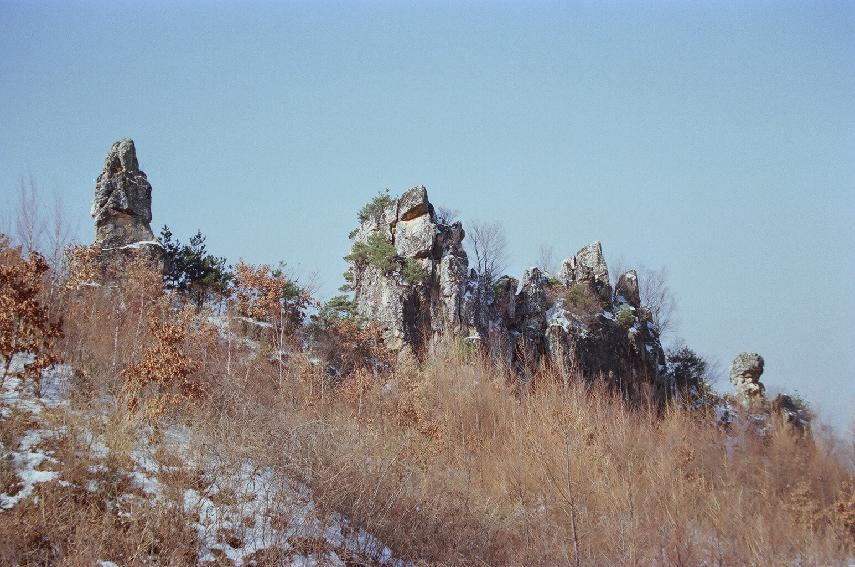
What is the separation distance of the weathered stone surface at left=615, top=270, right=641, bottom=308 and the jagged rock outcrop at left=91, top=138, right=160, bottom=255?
A: 1777 cm

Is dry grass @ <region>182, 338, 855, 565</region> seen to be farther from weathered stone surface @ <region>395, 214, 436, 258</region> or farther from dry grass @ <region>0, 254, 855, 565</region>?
weathered stone surface @ <region>395, 214, 436, 258</region>

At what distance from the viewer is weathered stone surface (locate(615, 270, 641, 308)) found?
26406mm

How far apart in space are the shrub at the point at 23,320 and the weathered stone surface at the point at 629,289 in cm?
2186

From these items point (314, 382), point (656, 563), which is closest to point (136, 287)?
point (314, 382)

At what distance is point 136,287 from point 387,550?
26.9 ft

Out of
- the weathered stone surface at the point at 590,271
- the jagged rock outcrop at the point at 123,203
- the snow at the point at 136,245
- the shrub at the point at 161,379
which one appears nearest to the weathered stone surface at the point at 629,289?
the weathered stone surface at the point at 590,271

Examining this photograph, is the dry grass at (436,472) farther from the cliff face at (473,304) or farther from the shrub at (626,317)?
the shrub at (626,317)

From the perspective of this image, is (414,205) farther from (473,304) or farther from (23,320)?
(23,320)

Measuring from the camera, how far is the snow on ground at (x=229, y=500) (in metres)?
6.41

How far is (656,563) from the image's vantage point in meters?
7.44

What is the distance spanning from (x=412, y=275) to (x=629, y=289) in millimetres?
12068

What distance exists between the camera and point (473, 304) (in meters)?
18.8

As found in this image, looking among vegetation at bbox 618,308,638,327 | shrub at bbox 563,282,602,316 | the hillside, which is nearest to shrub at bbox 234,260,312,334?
the hillside

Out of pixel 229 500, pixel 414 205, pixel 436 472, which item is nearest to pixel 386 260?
pixel 414 205
